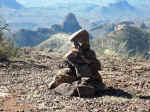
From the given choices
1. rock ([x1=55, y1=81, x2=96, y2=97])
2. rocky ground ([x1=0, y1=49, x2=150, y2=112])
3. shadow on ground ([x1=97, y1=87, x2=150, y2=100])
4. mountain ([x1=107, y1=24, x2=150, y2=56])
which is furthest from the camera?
mountain ([x1=107, y1=24, x2=150, y2=56])

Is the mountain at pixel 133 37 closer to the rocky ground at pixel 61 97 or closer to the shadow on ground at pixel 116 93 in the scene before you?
the rocky ground at pixel 61 97

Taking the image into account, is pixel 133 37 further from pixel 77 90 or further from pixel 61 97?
pixel 61 97

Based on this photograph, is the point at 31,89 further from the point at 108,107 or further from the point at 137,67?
the point at 137,67

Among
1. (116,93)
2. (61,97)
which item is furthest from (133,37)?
(61,97)

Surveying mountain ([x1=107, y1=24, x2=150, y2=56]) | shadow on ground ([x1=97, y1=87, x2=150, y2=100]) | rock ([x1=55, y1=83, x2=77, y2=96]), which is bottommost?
mountain ([x1=107, y1=24, x2=150, y2=56])

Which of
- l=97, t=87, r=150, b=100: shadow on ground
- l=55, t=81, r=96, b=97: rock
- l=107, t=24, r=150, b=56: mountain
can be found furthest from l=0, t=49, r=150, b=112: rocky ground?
l=107, t=24, r=150, b=56: mountain

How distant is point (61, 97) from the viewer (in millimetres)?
11945

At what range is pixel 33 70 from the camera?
56.6ft

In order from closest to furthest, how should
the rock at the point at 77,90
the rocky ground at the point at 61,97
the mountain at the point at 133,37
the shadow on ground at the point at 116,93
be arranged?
the rocky ground at the point at 61,97 → the rock at the point at 77,90 → the shadow on ground at the point at 116,93 → the mountain at the point at 133,37

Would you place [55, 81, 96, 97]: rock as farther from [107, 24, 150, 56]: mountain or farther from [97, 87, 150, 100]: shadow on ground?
[107, 24, 150, 56]: mountain

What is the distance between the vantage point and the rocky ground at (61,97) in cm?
1073

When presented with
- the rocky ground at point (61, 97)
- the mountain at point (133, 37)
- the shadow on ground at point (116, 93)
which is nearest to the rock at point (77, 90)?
the rocky ground at point (61, 97)

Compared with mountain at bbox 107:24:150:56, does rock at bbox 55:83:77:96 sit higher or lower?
higher

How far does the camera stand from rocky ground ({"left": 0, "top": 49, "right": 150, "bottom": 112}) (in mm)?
10727
